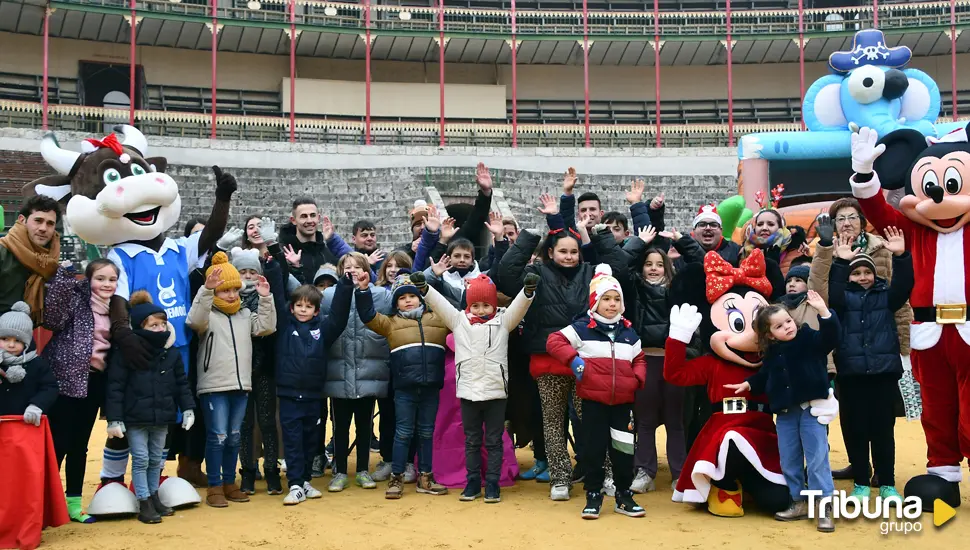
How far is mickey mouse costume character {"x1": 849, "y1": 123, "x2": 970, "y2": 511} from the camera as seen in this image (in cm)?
608

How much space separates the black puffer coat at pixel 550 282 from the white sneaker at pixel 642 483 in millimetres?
1123

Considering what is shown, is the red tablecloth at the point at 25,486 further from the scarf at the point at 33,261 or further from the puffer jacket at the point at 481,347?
the puffer jacket at the point at 481,347

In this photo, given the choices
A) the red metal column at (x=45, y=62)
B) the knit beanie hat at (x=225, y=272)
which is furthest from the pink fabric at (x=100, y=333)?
the red metal column at (x=45, y=62)

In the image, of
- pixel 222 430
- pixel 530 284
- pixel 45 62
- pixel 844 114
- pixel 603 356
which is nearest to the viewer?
pixel 603 356

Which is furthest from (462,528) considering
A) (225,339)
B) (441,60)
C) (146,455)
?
(441,60)

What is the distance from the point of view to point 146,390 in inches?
242

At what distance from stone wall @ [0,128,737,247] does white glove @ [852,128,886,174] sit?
12.3m

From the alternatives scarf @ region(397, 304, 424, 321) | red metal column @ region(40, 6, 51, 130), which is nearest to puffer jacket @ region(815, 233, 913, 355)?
scarf @ region(397, 304, 424, 321)

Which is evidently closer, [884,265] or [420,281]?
[420,281]

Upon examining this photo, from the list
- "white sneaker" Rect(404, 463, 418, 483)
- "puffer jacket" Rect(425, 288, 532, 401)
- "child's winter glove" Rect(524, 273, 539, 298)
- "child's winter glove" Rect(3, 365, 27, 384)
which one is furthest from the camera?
"white sneaker" Rect(404, 463, 418, 483)

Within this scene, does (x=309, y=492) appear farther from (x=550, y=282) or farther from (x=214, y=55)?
(x=214, y=55)

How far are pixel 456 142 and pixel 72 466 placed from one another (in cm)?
2108

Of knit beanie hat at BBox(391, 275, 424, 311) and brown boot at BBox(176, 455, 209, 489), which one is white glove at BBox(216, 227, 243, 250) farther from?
brown boot at BBox(176, 455, 209, 489)

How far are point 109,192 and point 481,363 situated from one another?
273cm
